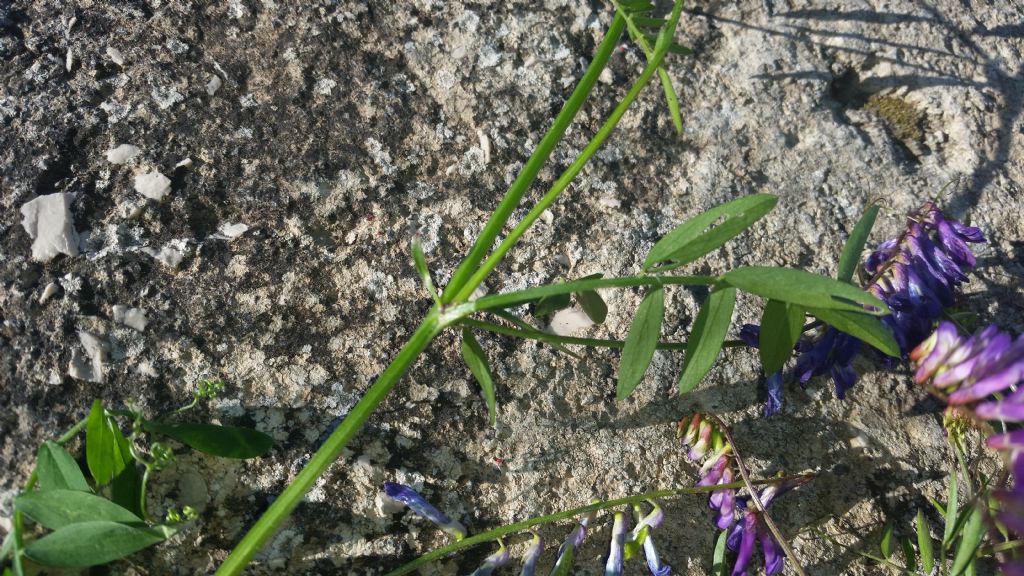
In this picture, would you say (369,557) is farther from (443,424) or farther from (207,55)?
(207,55)

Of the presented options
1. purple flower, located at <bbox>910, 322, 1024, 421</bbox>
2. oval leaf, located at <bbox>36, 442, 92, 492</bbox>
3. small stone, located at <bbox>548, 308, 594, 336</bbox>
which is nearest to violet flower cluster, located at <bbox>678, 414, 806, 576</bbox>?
small stone, located at <bbox>548, 308, 594, 336</bbox>

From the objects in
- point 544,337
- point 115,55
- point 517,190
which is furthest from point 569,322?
point 115,55

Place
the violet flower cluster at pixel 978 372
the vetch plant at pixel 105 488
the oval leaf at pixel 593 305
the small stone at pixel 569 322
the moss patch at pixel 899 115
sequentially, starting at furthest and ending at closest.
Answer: the moss patch at pixel 899 115
the small stone at pixel 569 322
the oval leaf at pixel 593 305
the vetch plant at pixel 105 488
the violet flower cluster at pixel 978 372

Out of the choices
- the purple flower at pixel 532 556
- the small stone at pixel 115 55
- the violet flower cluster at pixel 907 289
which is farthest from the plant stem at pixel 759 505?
the small stone at pixel 115 55

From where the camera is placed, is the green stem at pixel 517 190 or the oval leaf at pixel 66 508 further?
the green stem at pixel 517 190

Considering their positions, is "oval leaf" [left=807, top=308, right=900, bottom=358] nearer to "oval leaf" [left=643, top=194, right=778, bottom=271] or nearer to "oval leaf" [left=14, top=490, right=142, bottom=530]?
"oval leaf" [left=643, top=194, right=778, bottom=271]

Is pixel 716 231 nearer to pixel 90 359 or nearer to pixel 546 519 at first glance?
pixel 546 519

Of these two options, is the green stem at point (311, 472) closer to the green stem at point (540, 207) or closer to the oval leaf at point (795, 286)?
the green stem at point (540, 207)
